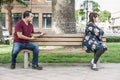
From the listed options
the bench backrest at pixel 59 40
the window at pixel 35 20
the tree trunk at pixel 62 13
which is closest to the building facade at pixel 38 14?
the window at pixel 35 20

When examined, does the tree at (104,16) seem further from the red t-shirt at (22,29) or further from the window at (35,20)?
the red t-shirt at (22,29)

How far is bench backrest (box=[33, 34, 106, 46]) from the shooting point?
10703 mm

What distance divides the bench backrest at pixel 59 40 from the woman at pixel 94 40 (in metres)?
0.47

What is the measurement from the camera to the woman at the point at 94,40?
33.1 feet

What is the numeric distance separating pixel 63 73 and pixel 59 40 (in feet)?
4.72

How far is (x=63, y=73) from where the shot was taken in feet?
31.3

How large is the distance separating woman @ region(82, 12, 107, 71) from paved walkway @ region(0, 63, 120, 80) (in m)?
0.40

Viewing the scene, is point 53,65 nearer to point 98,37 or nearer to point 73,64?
point 73,64

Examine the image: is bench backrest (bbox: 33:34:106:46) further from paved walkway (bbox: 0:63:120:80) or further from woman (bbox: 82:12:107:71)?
paved walkway (bbox: 0:63:120:80)

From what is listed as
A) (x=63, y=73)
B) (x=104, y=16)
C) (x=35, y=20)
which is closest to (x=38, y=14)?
(x=35, y=20)

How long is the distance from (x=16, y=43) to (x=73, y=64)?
1.81 metres

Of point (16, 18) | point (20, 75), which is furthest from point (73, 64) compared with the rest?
point (16, 18)

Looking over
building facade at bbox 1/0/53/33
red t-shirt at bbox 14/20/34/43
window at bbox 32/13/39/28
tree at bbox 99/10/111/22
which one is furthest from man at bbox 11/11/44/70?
tree at bbox 99/10/111/22

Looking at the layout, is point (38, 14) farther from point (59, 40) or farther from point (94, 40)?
point (94, 40)
